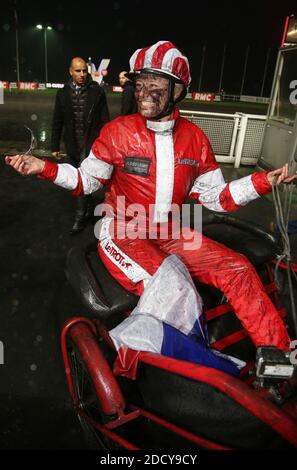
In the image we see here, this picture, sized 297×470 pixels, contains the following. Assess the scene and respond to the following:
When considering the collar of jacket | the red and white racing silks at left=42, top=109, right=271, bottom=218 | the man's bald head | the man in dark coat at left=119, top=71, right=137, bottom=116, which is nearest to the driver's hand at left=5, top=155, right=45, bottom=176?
the red and white racing silks at left=42, top=109, right=271, bottom=218

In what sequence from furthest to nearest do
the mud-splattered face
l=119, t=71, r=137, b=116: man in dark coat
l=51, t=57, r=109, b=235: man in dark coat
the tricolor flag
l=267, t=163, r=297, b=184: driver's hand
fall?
l=119, t=71, r=137, b=116: man in dark coat → l=51, t=57, r=109, b=235: man in dark coat → the mud-splattered face → l=267, t=163, r=297, b=184: driver's hand → the tricolor flag

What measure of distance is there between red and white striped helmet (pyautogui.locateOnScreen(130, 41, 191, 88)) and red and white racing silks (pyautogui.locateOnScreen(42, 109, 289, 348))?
0.92 ft

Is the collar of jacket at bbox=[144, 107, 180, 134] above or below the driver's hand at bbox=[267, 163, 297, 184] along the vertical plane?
above

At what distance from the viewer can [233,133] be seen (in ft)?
26.5

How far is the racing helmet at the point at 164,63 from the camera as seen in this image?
2.22 meters

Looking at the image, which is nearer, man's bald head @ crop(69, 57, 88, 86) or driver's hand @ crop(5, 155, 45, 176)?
driver's hand @ crop(5, 155, 45, 176)

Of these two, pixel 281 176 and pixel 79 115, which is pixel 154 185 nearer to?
pixel 281 176

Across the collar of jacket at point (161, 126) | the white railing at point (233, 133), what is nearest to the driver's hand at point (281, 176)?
the collar of jacket at point (161, 126)

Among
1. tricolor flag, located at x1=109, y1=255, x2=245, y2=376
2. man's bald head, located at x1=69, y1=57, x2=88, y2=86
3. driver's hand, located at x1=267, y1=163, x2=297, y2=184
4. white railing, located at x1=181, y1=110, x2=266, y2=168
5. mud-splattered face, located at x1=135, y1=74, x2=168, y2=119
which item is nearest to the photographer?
tricolor flag, located at x1=109, y1=255, x2=245, y2=376

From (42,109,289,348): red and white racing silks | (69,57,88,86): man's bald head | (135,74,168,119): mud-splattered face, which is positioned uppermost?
(69,57,88,86): man's bald head

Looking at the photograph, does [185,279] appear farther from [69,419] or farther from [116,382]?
[69,419]

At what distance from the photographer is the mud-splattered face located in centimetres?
230

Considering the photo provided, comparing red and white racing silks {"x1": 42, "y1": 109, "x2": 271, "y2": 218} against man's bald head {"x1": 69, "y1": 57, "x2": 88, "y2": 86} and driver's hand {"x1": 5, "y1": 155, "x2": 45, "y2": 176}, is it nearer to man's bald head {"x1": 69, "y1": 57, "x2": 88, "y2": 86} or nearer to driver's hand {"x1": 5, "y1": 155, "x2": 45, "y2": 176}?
driver's hand {"x1": 5, "y1": 155, "x2": 45, "y2": 176}

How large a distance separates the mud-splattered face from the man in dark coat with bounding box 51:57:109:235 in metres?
2.34
